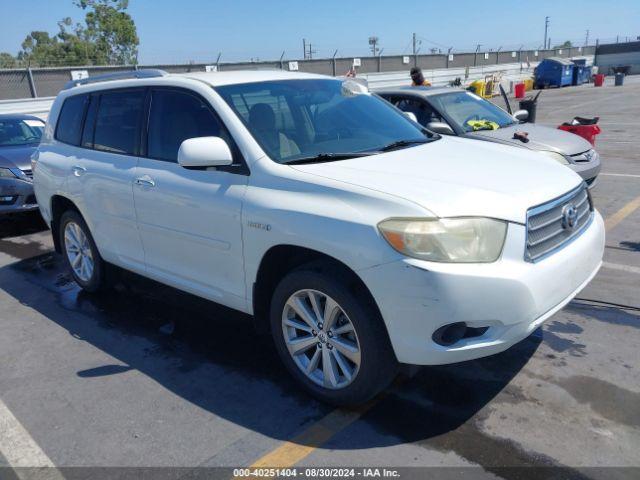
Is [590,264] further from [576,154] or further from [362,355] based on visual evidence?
[576,154]

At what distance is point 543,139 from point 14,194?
23.7ft

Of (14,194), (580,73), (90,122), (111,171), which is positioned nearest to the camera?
(111,171)

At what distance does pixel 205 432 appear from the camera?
307cm

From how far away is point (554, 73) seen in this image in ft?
123

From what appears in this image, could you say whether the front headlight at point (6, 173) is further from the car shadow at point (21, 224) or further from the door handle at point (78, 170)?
the door handle at point (78, 170)

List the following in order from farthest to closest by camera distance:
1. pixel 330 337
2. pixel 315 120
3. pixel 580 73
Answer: pixel 580 73 < pixel 315 120 < pixel 330 337

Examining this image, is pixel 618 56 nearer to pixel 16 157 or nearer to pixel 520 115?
pixel 520 115

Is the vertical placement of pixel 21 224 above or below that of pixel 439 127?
below

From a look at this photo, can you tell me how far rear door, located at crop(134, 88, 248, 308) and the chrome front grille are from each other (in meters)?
1.66

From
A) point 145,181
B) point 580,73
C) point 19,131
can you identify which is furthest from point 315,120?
point 580,73

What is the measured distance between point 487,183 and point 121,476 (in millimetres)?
2441

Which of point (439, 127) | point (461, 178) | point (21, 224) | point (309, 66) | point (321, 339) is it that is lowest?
point (21, 224)

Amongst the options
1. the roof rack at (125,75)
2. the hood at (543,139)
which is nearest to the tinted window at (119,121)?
the roof rack at (125,75)

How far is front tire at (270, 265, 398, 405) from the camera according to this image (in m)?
2.91
